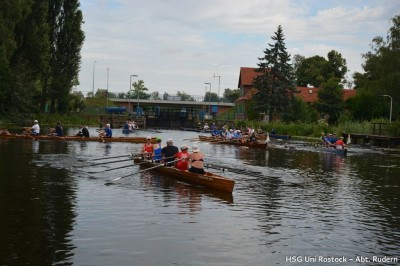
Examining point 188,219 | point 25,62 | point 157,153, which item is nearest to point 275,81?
point 25,62

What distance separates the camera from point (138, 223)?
14.9 meters

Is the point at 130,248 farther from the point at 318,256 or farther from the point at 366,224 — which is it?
the point at 366,224

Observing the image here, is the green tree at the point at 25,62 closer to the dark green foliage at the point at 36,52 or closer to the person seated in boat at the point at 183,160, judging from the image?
the dark green foliage at the point at 36,52

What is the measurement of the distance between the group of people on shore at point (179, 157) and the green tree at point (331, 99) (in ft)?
243

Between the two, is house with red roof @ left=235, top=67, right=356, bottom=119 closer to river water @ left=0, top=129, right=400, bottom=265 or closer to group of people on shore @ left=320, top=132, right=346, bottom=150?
group of people on shore @ left=320, top=132, right=346, bottom=150

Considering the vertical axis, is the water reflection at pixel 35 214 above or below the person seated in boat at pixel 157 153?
below

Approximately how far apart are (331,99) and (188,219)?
8603 cm

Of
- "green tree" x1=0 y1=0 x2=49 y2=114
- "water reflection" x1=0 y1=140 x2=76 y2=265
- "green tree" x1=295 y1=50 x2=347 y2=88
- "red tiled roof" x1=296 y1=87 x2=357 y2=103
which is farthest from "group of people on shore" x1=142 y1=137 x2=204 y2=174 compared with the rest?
"green tree" x1=295 y1=50 x2=347 y2=88

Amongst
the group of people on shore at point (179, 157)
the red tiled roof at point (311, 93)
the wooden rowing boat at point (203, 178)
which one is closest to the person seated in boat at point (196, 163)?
the group of people on shore at point (179, 157)

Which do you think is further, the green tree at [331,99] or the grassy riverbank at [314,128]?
the green tree at [331,99]

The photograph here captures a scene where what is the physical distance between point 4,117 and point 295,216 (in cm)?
5681

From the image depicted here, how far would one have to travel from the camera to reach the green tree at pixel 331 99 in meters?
96.6

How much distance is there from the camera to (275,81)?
85500 mm

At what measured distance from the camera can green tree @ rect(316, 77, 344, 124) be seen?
96625 millimetres
